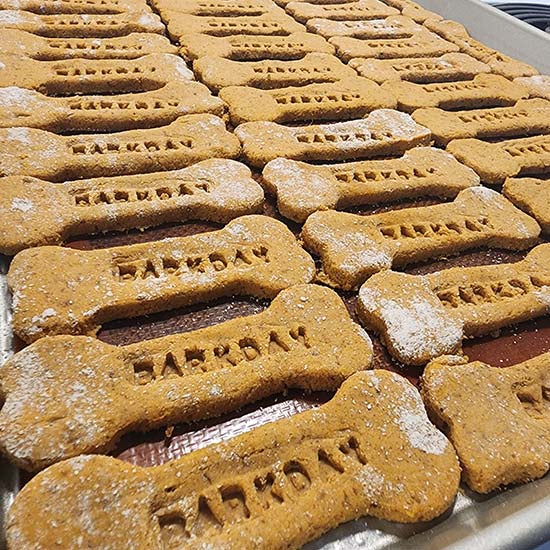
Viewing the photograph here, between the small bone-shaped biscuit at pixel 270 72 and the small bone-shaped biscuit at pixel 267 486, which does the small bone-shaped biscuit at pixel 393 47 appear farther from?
the small bone-shaped biscuit at pixel 267 486

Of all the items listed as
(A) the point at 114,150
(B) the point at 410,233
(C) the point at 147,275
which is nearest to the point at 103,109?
(A) the point at 114,150

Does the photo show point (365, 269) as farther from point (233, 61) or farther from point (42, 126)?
point (233, 61)

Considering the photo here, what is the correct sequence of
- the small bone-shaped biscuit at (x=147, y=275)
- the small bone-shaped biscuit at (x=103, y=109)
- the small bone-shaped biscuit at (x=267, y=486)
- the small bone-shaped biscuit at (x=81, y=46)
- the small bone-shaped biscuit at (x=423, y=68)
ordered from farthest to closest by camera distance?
1. the small bone-shaped biscuit at (x=423, y=68)
2. the small bone-shaped biscuit at (x=81, y=46)
3. the small bone-shaped biscuit at (x=103, y=109)
4. the small bone-shaped biscuit at (x=147, y=275)
5. the small bone-shaped biscuit at (x=267, y=486)

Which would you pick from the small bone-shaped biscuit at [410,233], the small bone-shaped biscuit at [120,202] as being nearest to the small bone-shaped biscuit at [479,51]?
the small bone-shaped biscuit at [410,233]

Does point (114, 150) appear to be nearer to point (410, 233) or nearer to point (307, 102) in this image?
point (307, 102)

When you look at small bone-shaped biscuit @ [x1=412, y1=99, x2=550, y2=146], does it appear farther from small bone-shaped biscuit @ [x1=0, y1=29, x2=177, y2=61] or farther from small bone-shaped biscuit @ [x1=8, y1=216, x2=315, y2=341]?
small bone-shaped biscuit @ [x1=0, y1=29, x2=177, y2=61]

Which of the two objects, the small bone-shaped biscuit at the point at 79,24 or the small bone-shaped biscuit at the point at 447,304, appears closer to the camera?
the small bone-shaped biscuit at the point at 447,304
